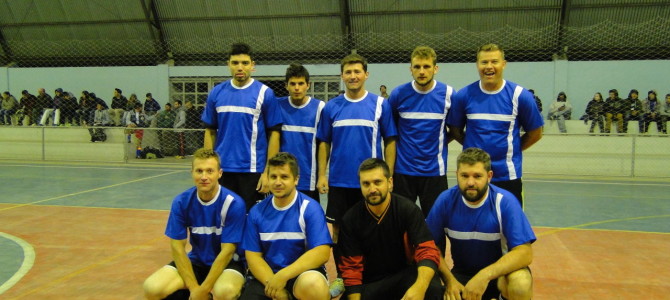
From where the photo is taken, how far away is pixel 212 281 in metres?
3.53

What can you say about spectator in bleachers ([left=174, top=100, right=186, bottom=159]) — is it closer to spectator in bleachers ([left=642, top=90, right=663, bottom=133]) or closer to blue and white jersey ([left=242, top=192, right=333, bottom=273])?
spectator in bleachers ([left=642, top=90, right=663, bottom=133])

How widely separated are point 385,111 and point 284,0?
1395 centimetres

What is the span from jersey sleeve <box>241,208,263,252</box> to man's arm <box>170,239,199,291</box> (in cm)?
40

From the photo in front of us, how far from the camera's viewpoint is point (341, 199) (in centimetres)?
432

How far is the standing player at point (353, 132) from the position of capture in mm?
4176

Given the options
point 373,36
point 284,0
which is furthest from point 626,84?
point 284,0

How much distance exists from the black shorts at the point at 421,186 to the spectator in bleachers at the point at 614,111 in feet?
35.3

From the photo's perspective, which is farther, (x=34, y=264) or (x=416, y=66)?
(x=34, y=264)

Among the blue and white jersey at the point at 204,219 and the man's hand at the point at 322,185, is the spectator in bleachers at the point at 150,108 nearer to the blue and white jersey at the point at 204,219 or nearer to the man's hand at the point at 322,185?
the man's hand at the point at 322,185

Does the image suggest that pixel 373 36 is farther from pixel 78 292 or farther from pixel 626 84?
pixel 78 292

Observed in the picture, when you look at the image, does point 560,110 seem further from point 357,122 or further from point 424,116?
point 357,122

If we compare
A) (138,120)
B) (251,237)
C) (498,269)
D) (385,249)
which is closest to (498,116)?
(498,269)

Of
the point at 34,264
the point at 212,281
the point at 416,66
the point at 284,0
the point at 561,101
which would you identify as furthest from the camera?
the point at 284,0

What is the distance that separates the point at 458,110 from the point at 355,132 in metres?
0.81
